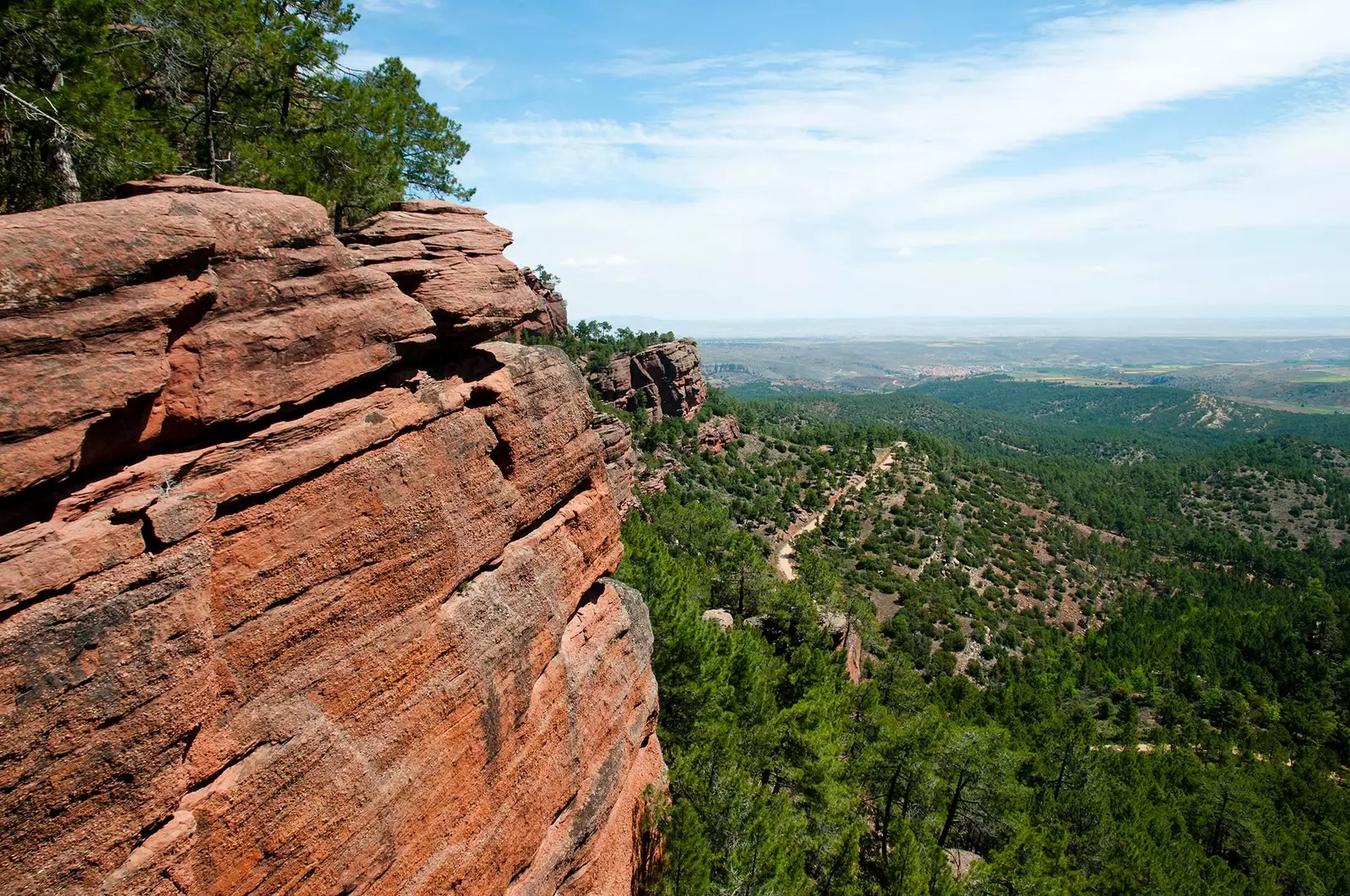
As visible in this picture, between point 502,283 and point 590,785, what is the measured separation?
44.3 ft

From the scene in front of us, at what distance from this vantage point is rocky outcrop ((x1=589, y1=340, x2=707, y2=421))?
100m

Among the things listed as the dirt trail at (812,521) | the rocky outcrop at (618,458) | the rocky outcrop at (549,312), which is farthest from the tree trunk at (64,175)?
the rocky outcrop at (549,312)

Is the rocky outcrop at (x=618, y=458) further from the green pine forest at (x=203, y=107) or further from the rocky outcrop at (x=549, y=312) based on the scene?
the green pine forest at (x=203, y=107)

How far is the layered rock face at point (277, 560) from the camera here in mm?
8195

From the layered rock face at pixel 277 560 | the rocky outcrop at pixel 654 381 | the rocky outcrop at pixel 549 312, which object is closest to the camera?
the layered rock face at pixel 277 560

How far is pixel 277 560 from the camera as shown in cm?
1067

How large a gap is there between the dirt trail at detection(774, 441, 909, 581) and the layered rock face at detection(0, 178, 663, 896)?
169 ft

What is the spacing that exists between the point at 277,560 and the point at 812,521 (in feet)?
303

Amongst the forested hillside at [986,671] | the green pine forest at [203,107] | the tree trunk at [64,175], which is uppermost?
the green pine forest at [203,107]

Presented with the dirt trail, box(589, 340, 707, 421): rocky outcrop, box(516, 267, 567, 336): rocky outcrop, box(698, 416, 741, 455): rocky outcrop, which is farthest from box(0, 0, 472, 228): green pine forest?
box(698, 416, 741, 455): rocky outcrop

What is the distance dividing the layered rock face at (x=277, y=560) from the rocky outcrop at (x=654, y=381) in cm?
8328

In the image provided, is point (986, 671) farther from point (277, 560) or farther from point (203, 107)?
point (203, 107)

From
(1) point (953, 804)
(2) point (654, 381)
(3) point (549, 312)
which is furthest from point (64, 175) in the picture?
(2) point (654, 381)

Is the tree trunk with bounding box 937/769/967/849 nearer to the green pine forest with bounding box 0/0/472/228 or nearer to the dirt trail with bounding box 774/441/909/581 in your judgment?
the dirt trail with bounding box 774/441/909/581
